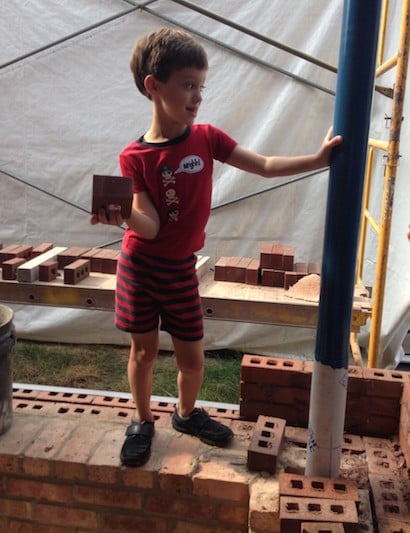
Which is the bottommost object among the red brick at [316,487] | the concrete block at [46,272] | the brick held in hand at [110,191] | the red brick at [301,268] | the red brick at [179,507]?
the red brick at [179,507]

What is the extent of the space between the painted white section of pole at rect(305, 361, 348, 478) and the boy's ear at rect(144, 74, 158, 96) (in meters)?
0.83

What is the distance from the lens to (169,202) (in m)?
1.67

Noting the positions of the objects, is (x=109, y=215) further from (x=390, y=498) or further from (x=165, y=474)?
(x=390, y=498)

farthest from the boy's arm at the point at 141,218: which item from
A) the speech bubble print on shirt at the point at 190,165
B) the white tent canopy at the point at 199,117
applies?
the white tent canopy at the point at 199,117

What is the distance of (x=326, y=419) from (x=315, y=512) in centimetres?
24

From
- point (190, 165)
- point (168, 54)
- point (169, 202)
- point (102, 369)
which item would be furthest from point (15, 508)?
point (102, 369)

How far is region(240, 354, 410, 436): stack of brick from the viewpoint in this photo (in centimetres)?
192

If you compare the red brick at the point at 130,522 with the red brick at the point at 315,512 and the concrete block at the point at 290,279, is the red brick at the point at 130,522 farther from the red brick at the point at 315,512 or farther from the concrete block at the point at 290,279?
the concrete block at the point at 290,279

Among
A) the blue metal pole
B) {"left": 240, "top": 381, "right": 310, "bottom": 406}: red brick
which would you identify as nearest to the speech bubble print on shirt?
the blue metal pole

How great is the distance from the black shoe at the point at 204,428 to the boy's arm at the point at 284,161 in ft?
2.62

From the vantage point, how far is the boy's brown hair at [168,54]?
154cm

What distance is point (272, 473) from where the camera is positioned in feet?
5.65

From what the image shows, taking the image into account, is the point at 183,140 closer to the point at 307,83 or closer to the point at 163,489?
the point at 163,489

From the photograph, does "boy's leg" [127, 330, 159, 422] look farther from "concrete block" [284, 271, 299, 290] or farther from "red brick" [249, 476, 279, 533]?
"concrete block" [284, 271, 299, 290]
